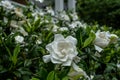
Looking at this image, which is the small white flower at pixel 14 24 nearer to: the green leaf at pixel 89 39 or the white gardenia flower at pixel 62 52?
the green leaf at pixel 89 39

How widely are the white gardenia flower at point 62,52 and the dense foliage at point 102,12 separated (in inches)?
531

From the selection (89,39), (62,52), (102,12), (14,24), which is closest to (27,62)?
(89,39)

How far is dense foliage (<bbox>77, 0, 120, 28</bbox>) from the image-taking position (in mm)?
15547

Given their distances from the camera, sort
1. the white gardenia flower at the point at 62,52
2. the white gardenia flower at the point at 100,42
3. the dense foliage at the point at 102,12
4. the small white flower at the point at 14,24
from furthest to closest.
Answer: the dense foliage at the point at 102,12 < the small white flower at the point at 14,24 < the white gardenia flower at the point at 100,42 < the white gardenia flower at the point at 62,52

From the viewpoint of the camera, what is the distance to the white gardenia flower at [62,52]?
6.07ft

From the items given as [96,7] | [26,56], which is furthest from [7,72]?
[96,7]

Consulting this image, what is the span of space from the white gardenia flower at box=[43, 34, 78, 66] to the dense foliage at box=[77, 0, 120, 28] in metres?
13.5

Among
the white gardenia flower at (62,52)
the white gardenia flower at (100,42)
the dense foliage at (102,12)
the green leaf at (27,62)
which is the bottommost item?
the dense foliage at (102,12)

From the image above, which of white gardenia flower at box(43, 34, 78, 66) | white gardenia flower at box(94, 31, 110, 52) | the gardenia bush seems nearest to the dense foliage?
the gardenia bush

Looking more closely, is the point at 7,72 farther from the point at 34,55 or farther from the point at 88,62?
the point at 88,62

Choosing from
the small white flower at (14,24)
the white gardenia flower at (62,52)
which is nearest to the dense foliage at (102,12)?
the small white flower at (14,24)

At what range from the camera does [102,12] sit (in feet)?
52.6

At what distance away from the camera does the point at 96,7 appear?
1627cm

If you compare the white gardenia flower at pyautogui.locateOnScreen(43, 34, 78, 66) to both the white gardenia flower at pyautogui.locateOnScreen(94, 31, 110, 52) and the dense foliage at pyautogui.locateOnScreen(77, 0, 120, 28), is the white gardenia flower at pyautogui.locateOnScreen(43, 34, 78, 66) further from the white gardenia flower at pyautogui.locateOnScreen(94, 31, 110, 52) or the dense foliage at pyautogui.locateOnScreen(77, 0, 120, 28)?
the dense foliage at pyautogui.locateOnScreen(77, 0, 120, 28)
